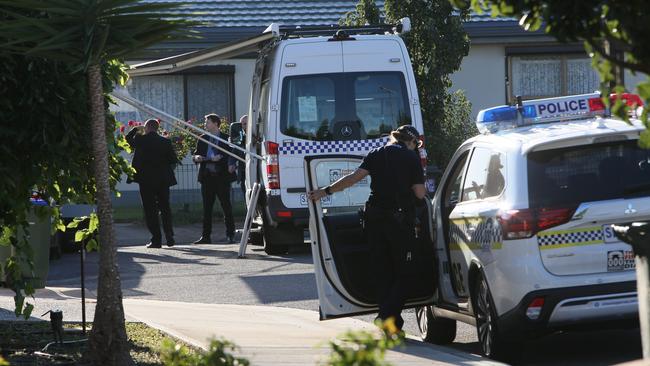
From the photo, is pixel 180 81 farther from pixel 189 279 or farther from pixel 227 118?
pixel 189 279

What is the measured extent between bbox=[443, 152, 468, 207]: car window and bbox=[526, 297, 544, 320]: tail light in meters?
1.63

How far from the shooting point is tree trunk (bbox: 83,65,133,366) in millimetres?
7758

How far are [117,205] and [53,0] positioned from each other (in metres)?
19.5

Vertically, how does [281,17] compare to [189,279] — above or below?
above

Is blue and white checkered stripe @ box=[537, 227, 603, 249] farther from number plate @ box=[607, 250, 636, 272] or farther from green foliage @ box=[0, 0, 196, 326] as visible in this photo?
green foliage @ box=[0, 0, 196, 326]

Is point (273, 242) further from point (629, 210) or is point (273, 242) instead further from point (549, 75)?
point (549, 75)

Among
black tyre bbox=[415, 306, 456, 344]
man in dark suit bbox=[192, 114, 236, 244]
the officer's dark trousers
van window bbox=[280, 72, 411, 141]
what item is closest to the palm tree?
the officer's dark trousers

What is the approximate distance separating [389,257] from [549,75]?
1874cm

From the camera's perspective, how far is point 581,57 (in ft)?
90.9

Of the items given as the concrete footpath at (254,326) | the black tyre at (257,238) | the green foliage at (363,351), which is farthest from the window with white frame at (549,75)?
the green foliage at (363,351)

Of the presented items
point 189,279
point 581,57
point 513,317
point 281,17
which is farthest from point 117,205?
point 513,317

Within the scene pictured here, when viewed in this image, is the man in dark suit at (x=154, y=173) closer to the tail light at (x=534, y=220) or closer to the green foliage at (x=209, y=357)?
the tail light at (x=534, y=220)

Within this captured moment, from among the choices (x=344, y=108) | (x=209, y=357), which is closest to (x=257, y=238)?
(x=344, y=108)

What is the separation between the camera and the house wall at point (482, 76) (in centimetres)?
2697
